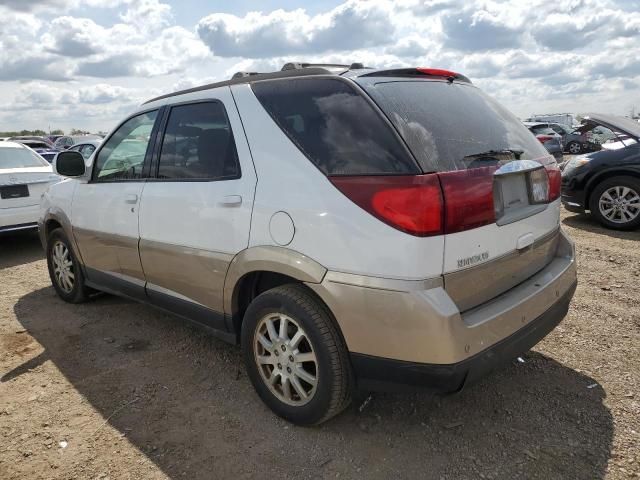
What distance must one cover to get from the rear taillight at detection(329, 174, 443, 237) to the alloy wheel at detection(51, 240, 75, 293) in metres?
3.62

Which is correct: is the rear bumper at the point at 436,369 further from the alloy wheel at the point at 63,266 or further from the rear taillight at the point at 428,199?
the alloy wheel at the point at 63,266

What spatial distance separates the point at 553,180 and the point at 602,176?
5.02 metres

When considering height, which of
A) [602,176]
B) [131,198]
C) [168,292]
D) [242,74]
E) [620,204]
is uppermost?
[242,74]

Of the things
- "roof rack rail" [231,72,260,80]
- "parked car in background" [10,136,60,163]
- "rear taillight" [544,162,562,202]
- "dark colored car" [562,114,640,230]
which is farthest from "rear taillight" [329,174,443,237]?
"parked car in background" [10,136,60,163]

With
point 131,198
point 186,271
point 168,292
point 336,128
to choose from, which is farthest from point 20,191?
point 336,128

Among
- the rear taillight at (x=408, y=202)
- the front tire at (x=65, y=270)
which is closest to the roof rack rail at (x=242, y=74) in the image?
the rear taillight at (x=408, y=202)

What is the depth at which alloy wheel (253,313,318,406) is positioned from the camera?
8.65 ft

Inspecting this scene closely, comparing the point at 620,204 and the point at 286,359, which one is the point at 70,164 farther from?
the point at 620,204

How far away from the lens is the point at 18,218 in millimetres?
6922

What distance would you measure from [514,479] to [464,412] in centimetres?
57

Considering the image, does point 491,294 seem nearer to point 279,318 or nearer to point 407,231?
point 407,231

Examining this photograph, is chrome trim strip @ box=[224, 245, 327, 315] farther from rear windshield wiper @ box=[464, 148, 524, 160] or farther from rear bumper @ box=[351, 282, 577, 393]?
rear windshield wiper @ box=[464, 148, 524, 160]

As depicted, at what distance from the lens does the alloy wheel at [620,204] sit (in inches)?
272

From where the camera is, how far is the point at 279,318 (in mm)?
2727
